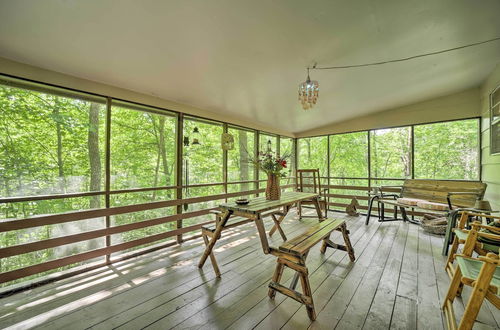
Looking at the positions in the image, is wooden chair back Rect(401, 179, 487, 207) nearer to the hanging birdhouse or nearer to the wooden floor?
the wooden floor

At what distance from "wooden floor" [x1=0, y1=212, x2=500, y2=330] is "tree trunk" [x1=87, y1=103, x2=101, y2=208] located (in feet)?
3.30

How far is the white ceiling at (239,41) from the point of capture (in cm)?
162

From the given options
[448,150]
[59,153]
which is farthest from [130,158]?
[448,150]

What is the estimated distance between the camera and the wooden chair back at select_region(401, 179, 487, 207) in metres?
3.25

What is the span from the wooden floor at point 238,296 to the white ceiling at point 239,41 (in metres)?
2.33

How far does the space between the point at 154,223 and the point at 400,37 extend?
3907mm

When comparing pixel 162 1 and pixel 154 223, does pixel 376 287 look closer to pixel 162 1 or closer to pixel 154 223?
pixel 154 223

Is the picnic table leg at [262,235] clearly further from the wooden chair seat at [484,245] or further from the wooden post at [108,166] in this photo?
the wooden post at [108,166]

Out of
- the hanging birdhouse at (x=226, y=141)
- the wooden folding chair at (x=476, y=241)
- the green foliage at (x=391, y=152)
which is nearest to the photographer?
the wooden folding chair at (x=476, y=241)

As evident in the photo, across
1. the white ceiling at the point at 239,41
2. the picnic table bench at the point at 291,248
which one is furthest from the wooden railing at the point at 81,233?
the white ceiling at the point at 239,41

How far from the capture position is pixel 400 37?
7.37 feet

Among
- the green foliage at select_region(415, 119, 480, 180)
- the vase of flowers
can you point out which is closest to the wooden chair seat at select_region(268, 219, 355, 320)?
the vase of flowers

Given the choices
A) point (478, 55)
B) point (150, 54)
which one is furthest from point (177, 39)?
point (478, 55)

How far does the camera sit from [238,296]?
1857 millimetres
